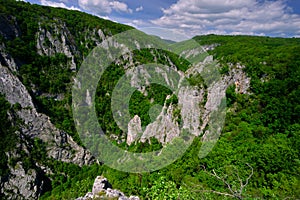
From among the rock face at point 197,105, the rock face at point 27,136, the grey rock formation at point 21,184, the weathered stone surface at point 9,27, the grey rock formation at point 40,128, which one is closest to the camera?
the rock face at point 197,105

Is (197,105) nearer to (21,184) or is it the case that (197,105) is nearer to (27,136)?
(21,184)

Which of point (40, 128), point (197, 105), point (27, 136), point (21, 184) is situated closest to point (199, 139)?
point (197, 105)

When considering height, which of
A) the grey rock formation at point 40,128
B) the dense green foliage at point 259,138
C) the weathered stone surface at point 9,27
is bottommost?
the grey rock formation at point 40,128

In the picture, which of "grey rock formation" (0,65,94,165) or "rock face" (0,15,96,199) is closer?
"rock face" (0,15,96,199)

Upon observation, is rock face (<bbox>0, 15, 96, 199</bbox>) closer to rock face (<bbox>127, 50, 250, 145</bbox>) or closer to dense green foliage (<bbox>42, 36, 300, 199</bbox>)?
rock face (<bbox>127, 50, 250, 145</bbox>)

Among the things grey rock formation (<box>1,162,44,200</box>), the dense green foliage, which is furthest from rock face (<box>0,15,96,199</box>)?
the dense green foliage

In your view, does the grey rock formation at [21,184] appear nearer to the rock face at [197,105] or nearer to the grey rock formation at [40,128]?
the grey rock formation at [40,128]

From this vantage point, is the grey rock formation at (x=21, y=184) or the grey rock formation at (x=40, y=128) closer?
the grey rock formation at (x=21, y=184)

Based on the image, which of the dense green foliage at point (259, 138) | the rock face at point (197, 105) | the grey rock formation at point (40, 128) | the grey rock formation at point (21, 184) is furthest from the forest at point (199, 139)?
the grey rock formation at point (21, 184)
